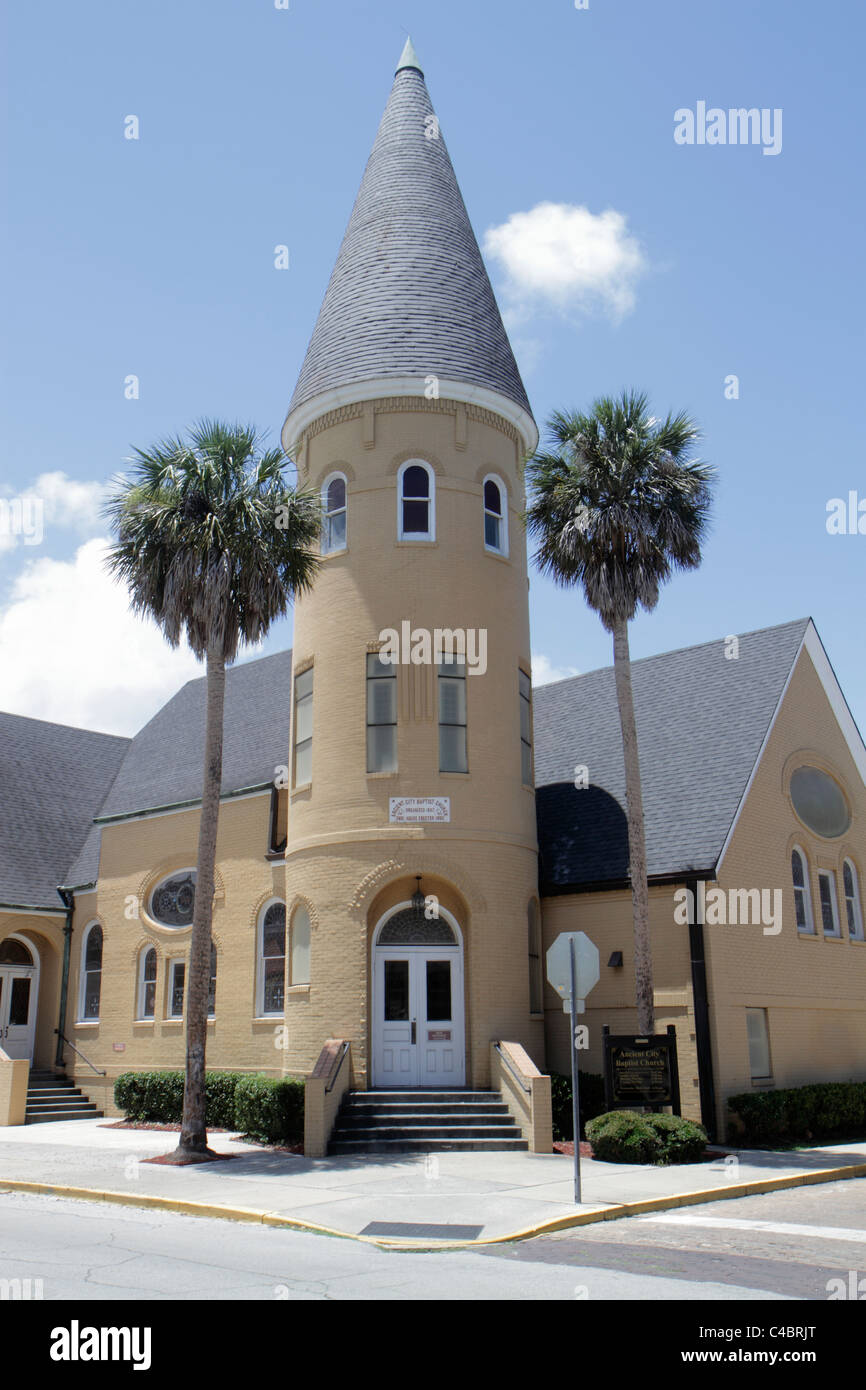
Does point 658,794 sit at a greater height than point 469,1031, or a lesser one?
greater

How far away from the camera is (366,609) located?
21422mm

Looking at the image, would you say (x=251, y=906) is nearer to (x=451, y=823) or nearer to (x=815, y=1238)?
(x=451, y=823)

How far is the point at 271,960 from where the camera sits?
24219 mm

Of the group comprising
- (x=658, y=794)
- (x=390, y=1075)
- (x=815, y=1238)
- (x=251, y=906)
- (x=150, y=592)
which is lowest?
(x=815, y=1238)

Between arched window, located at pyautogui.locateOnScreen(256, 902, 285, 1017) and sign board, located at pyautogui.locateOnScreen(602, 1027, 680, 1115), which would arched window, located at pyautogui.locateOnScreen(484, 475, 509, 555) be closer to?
arched window, located at pyautogui.locateOnScreen(256, 902, 285, 1017)

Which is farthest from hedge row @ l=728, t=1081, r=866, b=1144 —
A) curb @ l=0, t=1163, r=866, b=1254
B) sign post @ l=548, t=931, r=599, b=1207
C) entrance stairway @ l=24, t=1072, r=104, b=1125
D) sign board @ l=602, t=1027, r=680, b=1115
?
entrance stairway @ l=24, t=1072, r=104, b=1125

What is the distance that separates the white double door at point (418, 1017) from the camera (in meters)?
19.9

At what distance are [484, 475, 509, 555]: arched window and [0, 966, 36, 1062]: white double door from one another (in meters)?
15.7

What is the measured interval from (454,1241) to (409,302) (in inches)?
690

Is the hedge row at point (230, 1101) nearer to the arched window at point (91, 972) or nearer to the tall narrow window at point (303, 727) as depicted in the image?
the arched window at point (91, 972)

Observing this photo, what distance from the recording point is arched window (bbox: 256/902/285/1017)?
2386cm
